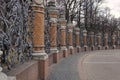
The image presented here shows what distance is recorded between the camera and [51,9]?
50.0ft

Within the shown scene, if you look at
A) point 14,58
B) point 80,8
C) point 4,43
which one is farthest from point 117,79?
point 80,8

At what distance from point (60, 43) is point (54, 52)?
14.8 ft

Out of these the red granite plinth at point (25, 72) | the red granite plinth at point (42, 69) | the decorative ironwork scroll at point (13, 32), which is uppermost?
the decorative ironwork scroll at point (13, 32)

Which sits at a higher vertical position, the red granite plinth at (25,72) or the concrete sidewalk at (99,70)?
the red granite plinth at (25,72)

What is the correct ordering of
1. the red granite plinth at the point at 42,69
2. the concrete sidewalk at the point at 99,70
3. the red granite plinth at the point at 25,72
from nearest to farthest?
the red granite plinth at the point at 25,72 < the red granite plinth at the point at 42,69 < the concrete sidewalk at the point at 99,70

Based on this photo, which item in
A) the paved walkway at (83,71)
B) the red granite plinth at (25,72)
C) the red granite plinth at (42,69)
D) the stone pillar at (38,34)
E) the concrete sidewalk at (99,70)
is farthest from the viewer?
the concrete sidewalk at (99,70)

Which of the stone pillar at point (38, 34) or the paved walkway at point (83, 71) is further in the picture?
the paved walkway at point (83, 71)

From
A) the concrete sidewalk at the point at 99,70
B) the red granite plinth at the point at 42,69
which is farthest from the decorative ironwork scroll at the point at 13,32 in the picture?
the concrete sidewalk at the point at 99,70

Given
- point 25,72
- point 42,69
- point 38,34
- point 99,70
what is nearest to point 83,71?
point 99,70

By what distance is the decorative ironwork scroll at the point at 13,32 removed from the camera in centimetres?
614

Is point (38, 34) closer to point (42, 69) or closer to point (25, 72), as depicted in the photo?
point (42, 69)

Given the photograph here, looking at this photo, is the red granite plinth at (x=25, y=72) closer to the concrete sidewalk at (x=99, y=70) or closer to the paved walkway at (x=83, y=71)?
the paved walkway at (x=83, y=71)

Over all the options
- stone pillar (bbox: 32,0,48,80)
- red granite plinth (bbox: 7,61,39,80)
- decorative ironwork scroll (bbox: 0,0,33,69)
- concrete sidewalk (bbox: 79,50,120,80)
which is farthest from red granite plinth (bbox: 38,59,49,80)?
concrete sidewalk (bbox: 79,50,120,80)

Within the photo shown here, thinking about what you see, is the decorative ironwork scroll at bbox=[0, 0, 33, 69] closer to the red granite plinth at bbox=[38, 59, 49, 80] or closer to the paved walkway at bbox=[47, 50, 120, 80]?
the red granite plinth at bbox=[38, 59, 49, 80]
